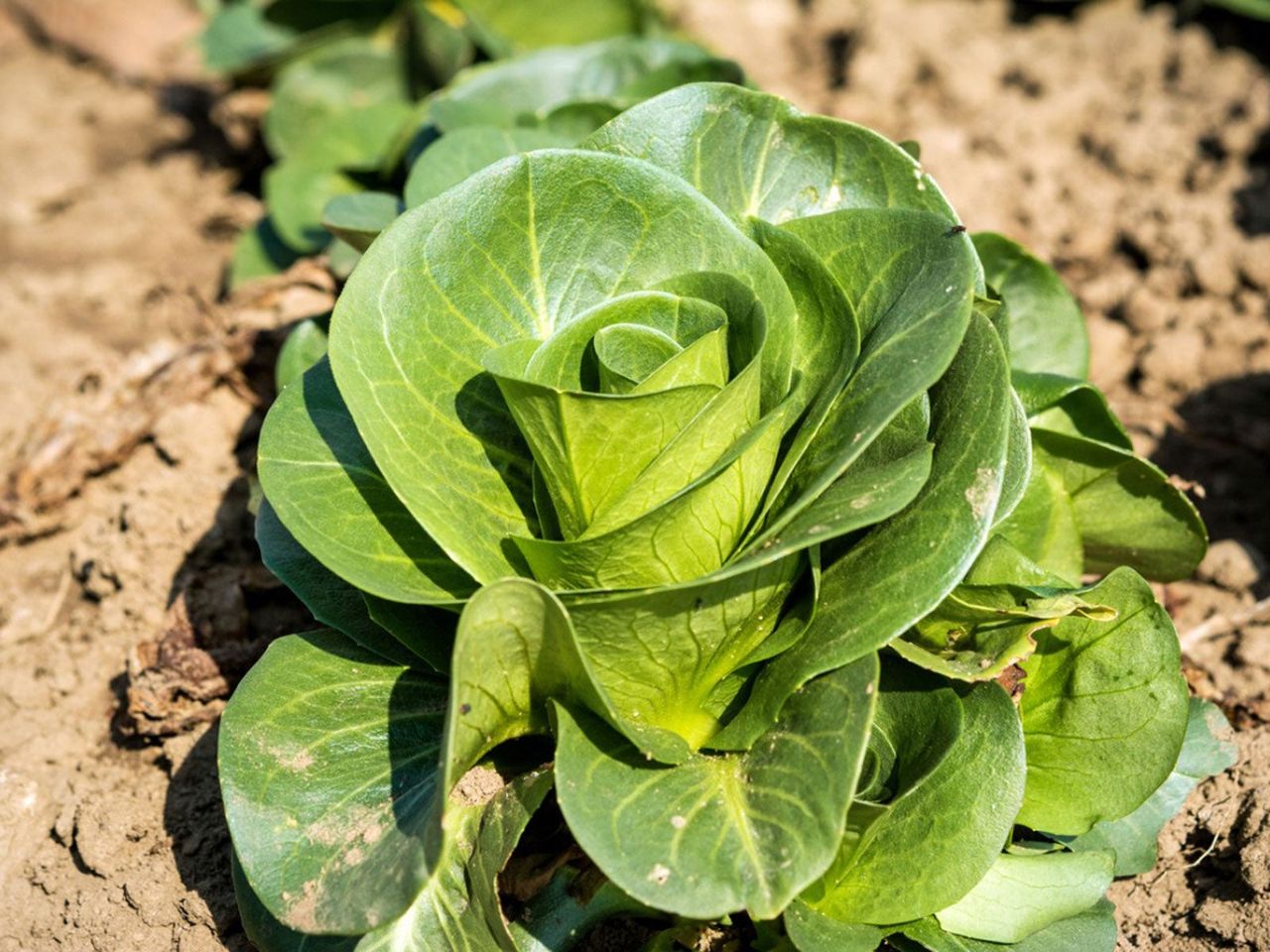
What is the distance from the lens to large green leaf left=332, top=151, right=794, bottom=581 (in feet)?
7.69

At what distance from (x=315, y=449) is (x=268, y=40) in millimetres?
3787

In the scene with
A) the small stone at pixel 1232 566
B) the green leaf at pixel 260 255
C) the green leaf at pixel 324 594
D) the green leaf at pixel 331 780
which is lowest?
the green leaf at pixel 260 255

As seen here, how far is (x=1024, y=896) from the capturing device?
2465 mm

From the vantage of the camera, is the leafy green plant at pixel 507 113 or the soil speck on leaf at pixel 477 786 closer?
the soil speck on leaf at pixel 477 786

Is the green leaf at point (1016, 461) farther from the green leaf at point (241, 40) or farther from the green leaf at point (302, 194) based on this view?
the green leaf at point (241, 40)

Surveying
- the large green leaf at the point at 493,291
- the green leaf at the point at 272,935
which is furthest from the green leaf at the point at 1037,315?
the green leaf at the point at 272,935

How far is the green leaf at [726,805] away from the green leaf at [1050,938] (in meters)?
0.50

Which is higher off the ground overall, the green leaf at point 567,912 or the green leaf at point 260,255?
the green leaf at point 567,912

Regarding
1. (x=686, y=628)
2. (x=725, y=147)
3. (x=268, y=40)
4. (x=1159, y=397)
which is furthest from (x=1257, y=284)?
(x=268, y=40)

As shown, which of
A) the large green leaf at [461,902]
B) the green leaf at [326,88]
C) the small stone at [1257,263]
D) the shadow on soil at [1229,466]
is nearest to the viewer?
the large green leaf at [461,902]

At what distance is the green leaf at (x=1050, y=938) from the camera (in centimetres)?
244

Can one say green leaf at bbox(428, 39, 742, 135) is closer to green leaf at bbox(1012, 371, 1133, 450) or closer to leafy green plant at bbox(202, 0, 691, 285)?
leafy green plant at bbox(202, 0, 691, 285)

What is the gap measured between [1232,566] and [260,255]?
363 centimetres

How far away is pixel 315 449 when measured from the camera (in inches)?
98.7
